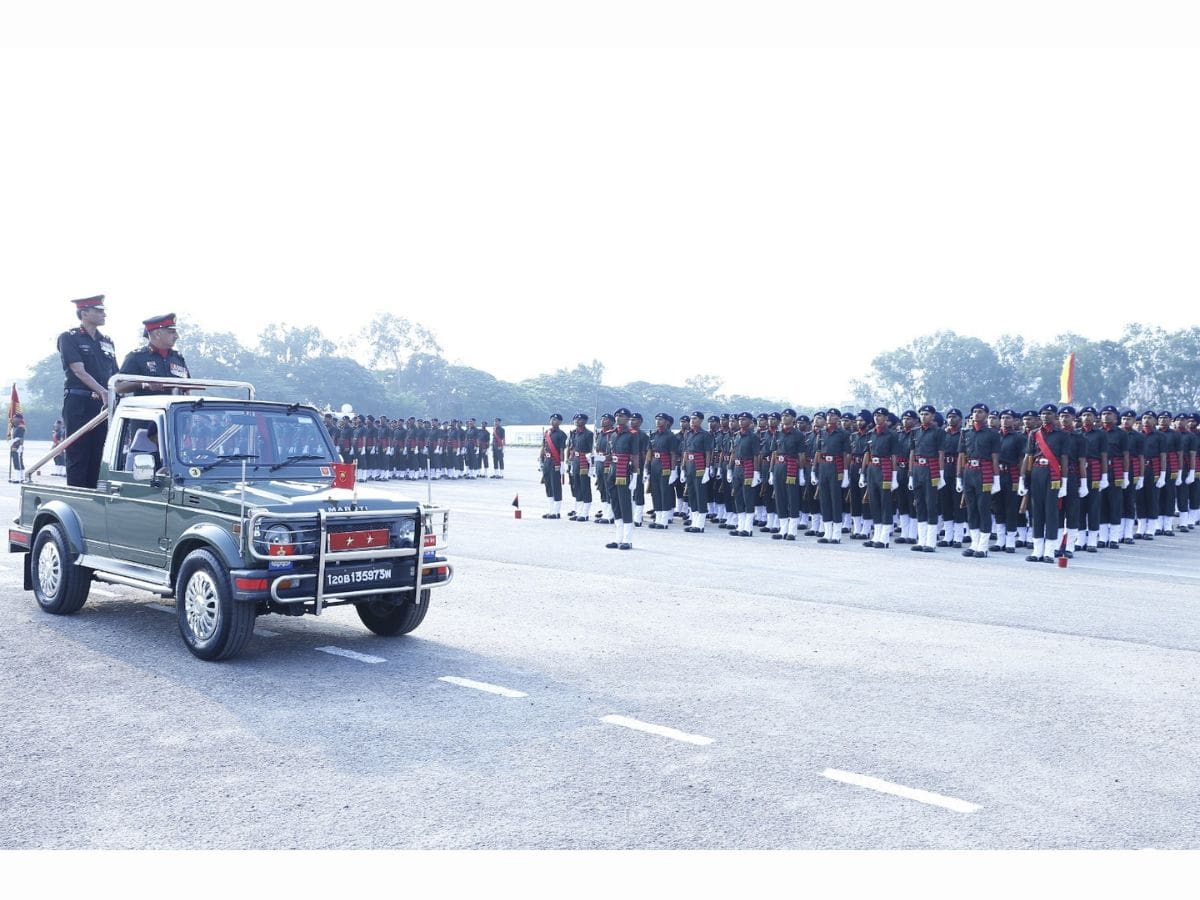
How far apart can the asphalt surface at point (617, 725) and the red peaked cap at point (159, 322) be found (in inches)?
102

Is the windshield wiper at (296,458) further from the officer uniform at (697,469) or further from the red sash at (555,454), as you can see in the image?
the red sash at (555,454)

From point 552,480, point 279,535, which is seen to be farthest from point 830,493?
point 279,535

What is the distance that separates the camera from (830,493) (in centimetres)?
1725

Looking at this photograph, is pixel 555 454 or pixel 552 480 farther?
pixel 552 480

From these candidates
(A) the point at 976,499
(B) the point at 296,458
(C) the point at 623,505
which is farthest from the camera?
(C) the point at 623,505

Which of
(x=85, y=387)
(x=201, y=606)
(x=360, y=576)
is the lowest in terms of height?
(x=201, y=606)

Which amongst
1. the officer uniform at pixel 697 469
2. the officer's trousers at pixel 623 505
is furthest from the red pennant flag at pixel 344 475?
the officer uniform at pixel 697 469

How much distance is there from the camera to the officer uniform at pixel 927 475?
16.1 metres

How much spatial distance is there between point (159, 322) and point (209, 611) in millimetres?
3856

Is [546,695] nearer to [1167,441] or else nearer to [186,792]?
[186,792]

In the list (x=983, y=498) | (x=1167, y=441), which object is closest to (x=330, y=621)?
(x=983, y=498)

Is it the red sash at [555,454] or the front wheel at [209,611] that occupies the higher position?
the red sash at [555,454]

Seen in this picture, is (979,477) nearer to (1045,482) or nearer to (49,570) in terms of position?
(1045,482)

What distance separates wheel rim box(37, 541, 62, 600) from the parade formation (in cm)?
825
